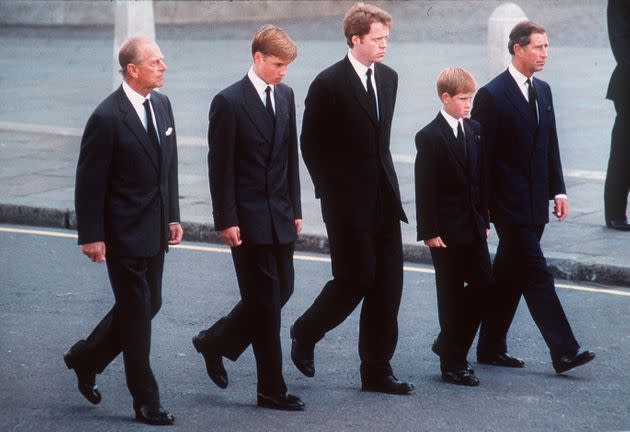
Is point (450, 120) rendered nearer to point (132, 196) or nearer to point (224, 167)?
point (224, 167)

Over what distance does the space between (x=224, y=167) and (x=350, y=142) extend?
2.07 feet

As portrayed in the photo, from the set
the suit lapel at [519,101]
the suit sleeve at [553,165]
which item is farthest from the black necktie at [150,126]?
the suit sleeve at [553,165]

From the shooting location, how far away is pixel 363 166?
675 centimetres

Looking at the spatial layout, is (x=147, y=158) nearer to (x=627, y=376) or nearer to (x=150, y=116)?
(x=150, y=116)

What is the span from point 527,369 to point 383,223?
1130 millimetres

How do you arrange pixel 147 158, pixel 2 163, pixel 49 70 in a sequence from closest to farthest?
1. pixel 147 158
2. pixel 2 163
3. pixel 49 70

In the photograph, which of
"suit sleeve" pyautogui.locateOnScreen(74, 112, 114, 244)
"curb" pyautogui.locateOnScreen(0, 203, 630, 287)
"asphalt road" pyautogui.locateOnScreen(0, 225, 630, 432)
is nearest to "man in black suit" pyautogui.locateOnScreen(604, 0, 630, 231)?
"curb" pyautogui.locateOnScreen(0, 203, 630, 287)

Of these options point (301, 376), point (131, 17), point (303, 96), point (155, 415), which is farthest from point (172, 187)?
point (303, 96)

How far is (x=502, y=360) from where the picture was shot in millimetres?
7355

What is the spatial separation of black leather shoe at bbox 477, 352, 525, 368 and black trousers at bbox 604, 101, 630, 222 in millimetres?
3326

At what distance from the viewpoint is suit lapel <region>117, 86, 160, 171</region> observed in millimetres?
6305

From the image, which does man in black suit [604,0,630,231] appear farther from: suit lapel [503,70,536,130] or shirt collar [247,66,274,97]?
shirt collar [247,66,274,97]

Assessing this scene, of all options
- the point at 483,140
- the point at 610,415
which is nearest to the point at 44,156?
the point at 483,140

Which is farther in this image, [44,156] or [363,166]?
[44,156]
